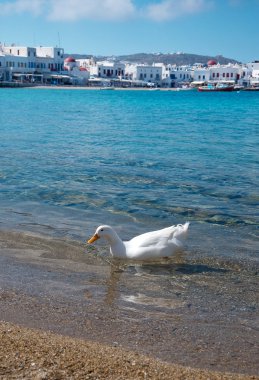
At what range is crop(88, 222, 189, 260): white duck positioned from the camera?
27.3 feet

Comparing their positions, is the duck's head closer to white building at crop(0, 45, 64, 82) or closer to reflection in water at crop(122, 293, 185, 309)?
reflection in water at crop(122, 293, 185, 309)

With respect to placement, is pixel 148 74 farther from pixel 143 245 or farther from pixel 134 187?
pixel 143 245

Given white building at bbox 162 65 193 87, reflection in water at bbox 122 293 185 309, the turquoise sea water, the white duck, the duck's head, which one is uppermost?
white building at bbox 162 65 193 87

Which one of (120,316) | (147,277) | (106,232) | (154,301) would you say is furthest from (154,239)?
(120,316)

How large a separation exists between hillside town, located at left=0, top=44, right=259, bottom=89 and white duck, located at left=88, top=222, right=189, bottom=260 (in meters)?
139

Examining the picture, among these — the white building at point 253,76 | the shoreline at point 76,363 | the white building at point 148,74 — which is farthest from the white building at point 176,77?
the shoreline at point 76,363

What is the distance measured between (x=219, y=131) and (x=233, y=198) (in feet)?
66.4

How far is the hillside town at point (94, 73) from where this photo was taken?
15400 cm

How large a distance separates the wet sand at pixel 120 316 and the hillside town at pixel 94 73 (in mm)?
139446

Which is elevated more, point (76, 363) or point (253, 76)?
point (253, 76)

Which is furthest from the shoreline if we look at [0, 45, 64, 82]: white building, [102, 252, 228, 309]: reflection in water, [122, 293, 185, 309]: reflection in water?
[0, 45, 64, 82]: white building

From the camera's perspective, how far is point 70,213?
11250 mm

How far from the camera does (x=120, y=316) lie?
6164 mm

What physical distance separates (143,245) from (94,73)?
574 feet
